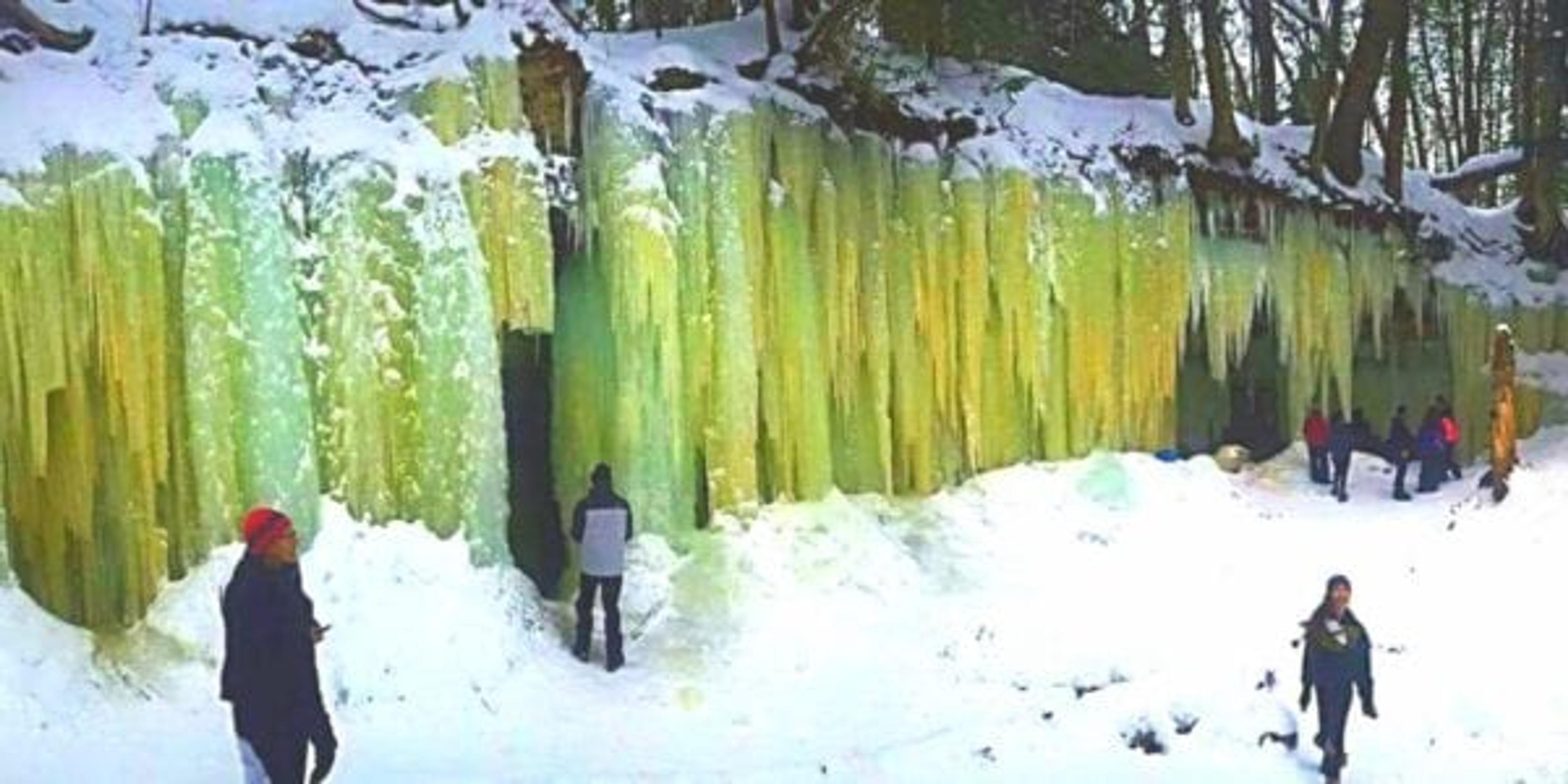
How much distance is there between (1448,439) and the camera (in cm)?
2047

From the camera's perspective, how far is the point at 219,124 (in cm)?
1138

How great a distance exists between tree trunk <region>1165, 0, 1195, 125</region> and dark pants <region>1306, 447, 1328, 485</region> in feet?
14.6

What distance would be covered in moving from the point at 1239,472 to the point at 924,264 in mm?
7139

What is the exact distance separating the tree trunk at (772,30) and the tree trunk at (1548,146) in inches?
515

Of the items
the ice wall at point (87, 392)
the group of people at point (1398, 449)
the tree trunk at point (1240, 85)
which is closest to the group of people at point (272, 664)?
the ice wall at point (87, 392)

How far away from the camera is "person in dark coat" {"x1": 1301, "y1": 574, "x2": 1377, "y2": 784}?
9.66m

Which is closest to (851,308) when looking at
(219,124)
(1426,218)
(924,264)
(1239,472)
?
(924,264)

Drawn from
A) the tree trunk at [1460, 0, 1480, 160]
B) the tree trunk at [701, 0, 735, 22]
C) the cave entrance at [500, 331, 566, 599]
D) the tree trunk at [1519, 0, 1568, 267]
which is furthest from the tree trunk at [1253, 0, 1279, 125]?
the cave entrance at [500, 331, 566, 599]

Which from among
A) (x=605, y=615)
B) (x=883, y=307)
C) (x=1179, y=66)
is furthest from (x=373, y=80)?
(x=1179, y=66)

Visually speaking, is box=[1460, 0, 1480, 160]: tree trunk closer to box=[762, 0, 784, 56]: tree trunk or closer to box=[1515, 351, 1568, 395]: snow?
box=[1515, 351, 1568, 395]: snow

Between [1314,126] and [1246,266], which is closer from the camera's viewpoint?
[1246,266]

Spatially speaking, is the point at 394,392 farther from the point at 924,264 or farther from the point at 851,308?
the point at 924,264

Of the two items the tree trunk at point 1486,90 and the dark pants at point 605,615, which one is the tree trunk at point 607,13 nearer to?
the dark pants at point 605,615

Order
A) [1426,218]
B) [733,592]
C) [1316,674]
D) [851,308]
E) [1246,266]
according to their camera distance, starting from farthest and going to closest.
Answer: [1426,218], [1246,266], [851,308], [733,592], [1316,674]
